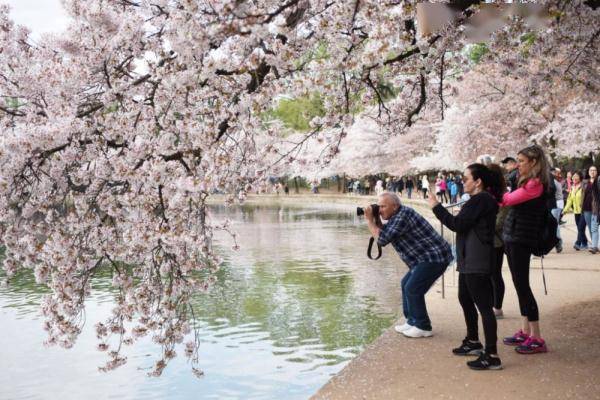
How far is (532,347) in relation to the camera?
5.75 meters

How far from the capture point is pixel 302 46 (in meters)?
6.08

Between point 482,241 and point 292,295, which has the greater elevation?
point 482,241

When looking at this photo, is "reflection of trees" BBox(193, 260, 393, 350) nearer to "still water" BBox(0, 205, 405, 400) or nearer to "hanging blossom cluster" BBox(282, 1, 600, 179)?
"still water" BBox(0, 205, 405, 400)

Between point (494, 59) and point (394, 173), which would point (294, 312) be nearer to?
point (494, 59)

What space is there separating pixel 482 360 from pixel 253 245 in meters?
16.3

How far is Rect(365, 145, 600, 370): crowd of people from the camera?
5418mm

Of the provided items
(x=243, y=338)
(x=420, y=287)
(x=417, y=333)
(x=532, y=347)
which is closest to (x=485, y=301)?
(x=532, y=347)

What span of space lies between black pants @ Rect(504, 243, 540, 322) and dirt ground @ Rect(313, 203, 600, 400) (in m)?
0.38

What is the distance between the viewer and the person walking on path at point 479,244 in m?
5.37

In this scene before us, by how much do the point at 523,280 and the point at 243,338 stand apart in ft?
15.0

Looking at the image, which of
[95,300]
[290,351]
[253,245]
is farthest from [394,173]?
[290,351]

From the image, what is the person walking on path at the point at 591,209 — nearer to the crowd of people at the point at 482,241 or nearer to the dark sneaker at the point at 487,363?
the crowd of people at the point at 482,241

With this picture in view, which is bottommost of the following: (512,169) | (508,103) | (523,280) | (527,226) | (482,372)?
(482,372)

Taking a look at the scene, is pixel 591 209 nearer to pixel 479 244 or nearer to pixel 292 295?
pixel 292 295
